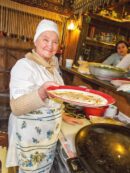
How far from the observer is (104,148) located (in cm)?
89

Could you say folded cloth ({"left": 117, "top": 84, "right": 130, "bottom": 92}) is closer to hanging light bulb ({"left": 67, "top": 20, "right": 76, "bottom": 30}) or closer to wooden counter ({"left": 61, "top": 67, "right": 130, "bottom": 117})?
wooden counter ({"left": 61, "top": 67, "right": 130, "bottom": 117})

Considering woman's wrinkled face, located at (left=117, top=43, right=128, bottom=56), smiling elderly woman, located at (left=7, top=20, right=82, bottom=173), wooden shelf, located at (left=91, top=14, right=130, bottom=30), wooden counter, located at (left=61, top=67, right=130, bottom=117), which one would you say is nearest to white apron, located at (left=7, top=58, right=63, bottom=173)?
smiling elderly woman, located at (left=7, top=20, right=82, bottom=173)

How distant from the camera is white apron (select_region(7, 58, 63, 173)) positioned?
1078 mm

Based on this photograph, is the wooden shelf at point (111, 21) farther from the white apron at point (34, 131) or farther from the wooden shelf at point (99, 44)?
the white apron at point (34, 131)

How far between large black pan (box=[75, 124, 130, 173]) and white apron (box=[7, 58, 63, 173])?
0.25m

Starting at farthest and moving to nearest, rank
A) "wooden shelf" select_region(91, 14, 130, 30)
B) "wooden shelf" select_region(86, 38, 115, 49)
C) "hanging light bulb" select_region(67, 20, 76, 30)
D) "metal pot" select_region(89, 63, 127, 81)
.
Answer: "hanging light bulb" select_region(67, 20, 76, 30)
"wooden shelf" select_region(86, 38, 115, 49)
"wooden shelf" select_region(91, 14, 130, 30)
"metal pot" select_region(89, 63, 127, 81)

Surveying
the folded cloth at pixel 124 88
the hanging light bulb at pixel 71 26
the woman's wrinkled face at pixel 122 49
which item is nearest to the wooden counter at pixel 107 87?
the folded cloth at pixel 124 88

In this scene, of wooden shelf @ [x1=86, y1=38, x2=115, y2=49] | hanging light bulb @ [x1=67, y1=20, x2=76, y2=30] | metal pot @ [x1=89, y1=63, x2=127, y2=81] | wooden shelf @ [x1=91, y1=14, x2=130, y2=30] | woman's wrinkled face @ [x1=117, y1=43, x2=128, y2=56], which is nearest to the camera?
metal pot @ [x1=89, y1=63, x2=127, y2=81]

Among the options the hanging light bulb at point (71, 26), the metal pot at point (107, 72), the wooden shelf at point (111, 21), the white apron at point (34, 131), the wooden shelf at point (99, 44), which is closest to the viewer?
the white apron at point (34, 131)

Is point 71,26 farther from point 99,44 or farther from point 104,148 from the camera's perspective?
point 104,148

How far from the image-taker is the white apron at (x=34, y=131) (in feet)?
3.54

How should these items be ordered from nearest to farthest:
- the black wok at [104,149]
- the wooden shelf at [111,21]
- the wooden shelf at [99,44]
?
the black wok at [104,149] → the wooden shelf at [111,21] → the wooden shelf at [99,44]

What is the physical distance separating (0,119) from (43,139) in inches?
107

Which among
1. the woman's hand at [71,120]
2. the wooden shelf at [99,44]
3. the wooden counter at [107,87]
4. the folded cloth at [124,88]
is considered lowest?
the woman's hand at [71,120]
